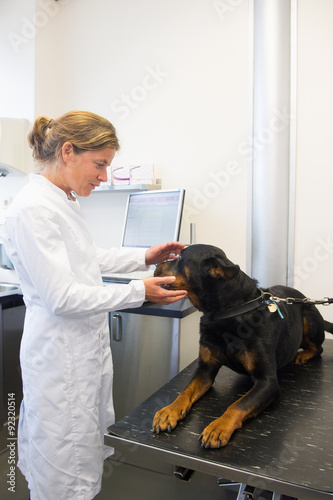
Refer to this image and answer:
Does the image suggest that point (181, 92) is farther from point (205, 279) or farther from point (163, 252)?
point (205, 279)

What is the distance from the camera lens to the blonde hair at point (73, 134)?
1.25m

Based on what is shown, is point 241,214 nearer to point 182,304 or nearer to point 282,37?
point 182,304

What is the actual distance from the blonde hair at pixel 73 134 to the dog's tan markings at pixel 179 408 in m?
0.84

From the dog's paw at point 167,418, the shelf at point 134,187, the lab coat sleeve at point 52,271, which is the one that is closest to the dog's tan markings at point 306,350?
the dog's paw at point 167,418

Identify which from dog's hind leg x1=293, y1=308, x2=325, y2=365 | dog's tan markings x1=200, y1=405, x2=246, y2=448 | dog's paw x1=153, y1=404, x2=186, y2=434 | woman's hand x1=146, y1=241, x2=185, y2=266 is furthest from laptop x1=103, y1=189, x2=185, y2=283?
dog's tan markings x1=200, y1=405, x2=246, y2=448

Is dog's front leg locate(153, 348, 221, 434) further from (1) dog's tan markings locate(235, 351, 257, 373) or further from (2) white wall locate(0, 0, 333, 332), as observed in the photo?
(2) white wall locate(0, 0, 333, 332)

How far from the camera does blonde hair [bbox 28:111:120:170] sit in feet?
4.10

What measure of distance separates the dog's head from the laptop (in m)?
0.97

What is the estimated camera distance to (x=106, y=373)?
138cm

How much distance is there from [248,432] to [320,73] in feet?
6.79

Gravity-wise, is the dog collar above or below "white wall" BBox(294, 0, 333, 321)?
below

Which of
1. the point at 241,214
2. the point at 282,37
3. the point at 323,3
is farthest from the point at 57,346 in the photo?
the point at 323,3

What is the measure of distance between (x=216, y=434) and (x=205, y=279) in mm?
469

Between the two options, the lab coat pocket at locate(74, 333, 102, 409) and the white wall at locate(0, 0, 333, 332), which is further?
the white wall at locate(0, 0, 333, 332)
